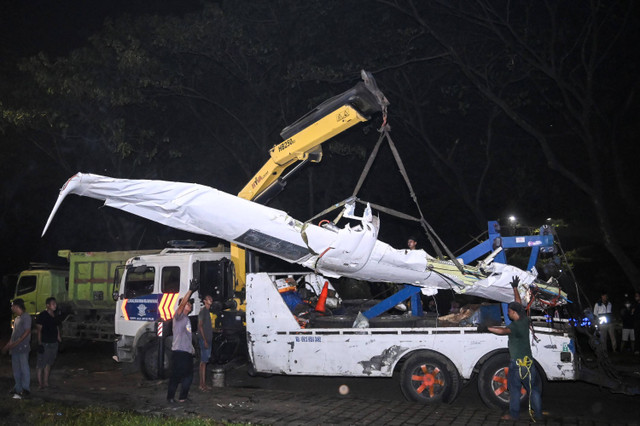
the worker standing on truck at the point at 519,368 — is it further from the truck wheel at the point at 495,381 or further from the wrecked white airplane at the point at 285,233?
the wrecked white airplane at the point at 285,233

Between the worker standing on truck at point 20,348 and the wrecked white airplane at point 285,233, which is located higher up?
the wrecked white airplane at point 285,233

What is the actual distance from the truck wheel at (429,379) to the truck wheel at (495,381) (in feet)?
1.33

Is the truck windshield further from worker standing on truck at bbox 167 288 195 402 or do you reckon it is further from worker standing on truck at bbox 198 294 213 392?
worker standing on truck at bbox 167 288 195 402

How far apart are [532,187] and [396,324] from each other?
49.7 feet

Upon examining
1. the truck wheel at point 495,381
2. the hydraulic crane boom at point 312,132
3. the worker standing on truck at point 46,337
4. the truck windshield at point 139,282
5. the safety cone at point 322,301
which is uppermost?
the hydraulic crane boom at point 312,132

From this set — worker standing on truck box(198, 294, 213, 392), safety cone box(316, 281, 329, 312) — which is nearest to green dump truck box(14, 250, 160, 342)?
worker standing on truck box(198, 294, 213, 392)

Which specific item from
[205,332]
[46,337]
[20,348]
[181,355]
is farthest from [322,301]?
[20,348]

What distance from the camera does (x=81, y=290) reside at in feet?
59.5

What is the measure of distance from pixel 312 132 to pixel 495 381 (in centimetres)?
507

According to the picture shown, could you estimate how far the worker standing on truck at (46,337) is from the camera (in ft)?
36.3

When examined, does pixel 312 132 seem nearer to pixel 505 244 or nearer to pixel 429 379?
pixel 505 244

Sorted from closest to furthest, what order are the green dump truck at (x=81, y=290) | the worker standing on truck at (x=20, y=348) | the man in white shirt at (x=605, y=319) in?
the worker standing on truck at (x=20, y=348) < the man in white shirt at (x=605, y=319) < the green dump truck at (x=81, y=290)

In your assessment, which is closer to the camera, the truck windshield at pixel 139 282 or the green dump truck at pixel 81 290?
the truck windshield at pixel 139 282


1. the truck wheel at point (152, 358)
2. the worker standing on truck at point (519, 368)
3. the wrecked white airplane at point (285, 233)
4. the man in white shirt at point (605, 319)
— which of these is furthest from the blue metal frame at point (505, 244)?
the man in white shirt at point (605, 319)
